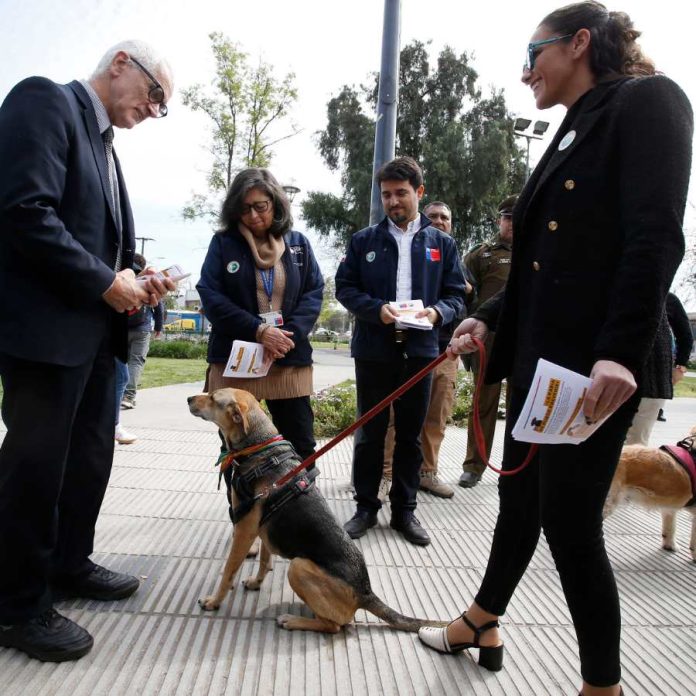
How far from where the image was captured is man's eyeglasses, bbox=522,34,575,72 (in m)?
1.82

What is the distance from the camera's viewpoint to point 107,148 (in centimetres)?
252

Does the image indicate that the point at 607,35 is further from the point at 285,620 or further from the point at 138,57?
the point at 285,620

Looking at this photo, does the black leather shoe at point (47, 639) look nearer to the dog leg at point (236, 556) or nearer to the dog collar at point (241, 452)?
the dog leg at point (236, 556)

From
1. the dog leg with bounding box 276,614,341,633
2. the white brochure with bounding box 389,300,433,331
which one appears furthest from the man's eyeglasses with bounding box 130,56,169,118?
the dog leg with bounding box 276,614,341,633

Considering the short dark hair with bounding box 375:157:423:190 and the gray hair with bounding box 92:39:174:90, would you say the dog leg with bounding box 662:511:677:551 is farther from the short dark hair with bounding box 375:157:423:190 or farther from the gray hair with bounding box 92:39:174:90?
the gray hair with bounding box 92:39:174:90

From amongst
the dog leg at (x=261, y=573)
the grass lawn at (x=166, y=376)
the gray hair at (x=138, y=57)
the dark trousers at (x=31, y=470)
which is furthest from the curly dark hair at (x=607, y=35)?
Result: the grass lawn at (x=166, y=376)

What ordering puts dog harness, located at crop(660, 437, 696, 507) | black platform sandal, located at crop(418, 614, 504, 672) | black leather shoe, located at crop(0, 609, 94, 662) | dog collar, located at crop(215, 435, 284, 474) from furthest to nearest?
dog harness, located at crop(660, 437, 696, 507) < dog collar, located at crop(215, 435, 284, 474) < black platform sandal, located at crop(418, 614, 504, 672) < black leather shoe, located at crop(0, 609, 94, 662)

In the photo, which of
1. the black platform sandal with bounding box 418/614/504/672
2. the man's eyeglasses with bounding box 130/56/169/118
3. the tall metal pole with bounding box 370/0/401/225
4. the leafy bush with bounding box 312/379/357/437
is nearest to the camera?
the black platform sandal with bounding box 418/614/504/672

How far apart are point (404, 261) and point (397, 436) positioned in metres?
1.23

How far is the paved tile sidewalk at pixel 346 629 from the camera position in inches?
82.8

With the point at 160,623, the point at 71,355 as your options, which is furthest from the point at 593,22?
Result: the point at 160,623

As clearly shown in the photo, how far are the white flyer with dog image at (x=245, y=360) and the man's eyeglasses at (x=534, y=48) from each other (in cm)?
204

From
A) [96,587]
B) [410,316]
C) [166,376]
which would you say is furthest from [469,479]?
[166,376]

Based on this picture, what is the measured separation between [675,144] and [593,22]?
0.54 m
